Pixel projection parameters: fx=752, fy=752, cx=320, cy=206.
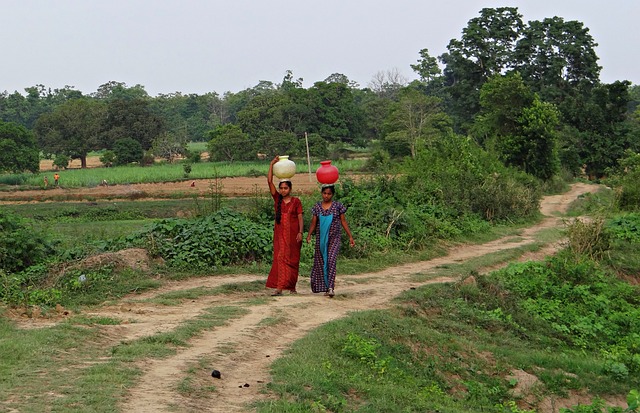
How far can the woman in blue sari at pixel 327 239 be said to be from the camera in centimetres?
1029

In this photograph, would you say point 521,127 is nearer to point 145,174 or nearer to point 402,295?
point 402,295

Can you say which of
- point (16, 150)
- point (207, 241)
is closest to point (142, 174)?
point (16, 150)

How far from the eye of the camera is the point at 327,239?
10.3 m

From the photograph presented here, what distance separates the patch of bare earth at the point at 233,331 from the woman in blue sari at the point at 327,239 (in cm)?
24

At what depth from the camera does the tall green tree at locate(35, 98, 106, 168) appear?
63250 millimetres

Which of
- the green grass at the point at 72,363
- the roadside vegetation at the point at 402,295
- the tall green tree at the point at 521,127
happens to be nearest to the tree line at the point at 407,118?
the tall green tree at the point at 521,127

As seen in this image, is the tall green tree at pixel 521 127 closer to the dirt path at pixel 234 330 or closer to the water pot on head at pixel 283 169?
the dirt path at pixel 234 330

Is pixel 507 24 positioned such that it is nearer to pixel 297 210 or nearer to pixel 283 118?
pixel 283 118

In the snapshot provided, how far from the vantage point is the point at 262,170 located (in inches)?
2227

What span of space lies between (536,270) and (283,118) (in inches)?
1875

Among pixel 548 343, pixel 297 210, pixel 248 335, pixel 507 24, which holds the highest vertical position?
pixel 507 24

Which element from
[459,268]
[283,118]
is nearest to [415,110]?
[283,118]

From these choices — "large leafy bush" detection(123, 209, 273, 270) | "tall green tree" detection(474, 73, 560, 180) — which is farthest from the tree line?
"large leafy bush" detection(123, 209, 273, 270)

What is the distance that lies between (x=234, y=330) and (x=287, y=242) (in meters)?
2.21
